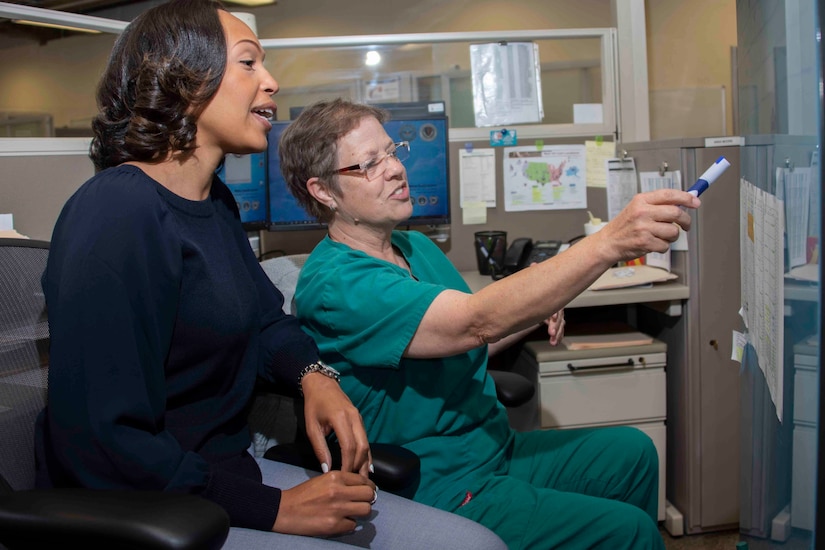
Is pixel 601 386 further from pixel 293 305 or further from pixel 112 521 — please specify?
pixel 112 521

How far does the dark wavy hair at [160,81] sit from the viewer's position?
3.25ft

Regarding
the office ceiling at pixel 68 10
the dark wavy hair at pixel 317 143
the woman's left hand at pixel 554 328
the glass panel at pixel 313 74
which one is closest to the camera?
the dark wavy hair at pixel 317 143

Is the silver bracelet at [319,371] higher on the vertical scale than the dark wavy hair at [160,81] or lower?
lower

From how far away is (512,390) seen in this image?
4.75ft

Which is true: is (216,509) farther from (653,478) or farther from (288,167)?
(653,478)

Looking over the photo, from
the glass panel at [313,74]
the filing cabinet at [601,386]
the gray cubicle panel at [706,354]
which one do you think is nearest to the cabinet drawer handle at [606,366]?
the filing cabinet at [601,386]

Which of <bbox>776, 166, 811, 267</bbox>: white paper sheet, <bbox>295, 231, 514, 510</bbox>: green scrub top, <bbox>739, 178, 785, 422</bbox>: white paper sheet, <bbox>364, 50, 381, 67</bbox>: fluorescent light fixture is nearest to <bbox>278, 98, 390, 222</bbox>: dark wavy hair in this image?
<bbox>295, 231, 514, 510</bbox>: green scrub top

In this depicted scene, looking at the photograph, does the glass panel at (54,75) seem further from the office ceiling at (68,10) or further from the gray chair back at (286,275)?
the gray chair back at (286,275)

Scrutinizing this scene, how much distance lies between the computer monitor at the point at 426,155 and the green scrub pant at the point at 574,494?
963 mm

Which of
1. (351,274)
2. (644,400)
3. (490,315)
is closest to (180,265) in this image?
(351,274)

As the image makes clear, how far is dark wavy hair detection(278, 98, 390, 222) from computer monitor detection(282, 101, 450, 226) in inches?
30.1

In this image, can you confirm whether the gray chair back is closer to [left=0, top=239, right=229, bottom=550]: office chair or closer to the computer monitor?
[left=0, top=239, right=229, bottom=550]: office chair

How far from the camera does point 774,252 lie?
803 millimetres

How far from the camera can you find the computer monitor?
7.21ft
